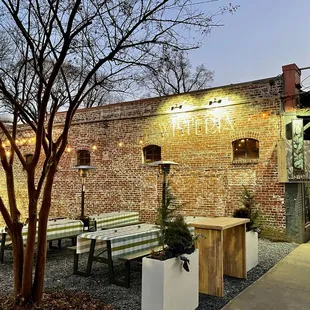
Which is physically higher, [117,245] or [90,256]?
[117,245]

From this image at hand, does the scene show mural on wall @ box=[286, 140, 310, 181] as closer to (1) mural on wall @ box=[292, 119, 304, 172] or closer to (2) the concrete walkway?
(1) mural on wall @ box=[292, 119, 304, 172]

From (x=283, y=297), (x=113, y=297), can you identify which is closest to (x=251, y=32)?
(x=283, y=297)

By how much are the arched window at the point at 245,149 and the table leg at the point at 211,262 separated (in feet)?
15.2

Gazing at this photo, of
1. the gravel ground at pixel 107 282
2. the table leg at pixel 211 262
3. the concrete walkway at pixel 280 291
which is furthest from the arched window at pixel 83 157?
the table leg at pixel 211 262

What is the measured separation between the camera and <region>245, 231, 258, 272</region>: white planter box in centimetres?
526

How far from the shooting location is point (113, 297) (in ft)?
13.2

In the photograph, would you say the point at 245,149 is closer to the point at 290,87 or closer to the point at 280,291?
the point at 290,87

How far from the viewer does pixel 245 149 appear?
27.6 ft

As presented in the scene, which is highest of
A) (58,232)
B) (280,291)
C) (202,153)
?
(202,153)

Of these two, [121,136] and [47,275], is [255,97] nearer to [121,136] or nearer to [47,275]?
[121,136]

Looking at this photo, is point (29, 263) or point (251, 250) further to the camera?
point (251, 250)

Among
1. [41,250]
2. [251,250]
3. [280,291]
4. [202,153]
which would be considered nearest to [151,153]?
[202,153]

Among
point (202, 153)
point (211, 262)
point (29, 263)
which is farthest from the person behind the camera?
point (202, 153)

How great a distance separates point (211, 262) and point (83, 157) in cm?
799
